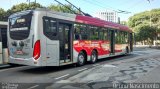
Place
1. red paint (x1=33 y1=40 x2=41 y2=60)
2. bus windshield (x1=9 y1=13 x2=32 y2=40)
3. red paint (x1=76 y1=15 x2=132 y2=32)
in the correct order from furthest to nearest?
1. red paint (x1=76 y1=15 x2=132 y2=32)
2. bus windshield (x1=9 y1=13 x2=32 y2=40)
3. red paint (x1=33 y1=40 x2=41 y2=60)

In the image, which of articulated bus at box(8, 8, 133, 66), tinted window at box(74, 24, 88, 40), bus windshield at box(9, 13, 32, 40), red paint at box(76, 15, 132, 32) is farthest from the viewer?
red paint at box(76, 15, 132, 32)

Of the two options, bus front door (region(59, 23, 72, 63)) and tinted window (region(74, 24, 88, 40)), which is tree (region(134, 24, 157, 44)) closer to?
tinted window (region(74, 24, 88, 40))

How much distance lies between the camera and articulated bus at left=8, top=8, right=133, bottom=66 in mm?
13188

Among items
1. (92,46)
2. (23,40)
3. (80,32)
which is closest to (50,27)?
(23,40)

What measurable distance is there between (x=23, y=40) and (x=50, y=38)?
127cm

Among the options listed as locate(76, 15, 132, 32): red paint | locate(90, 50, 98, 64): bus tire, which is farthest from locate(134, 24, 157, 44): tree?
locate(90, 50, 98, 64): bus tire

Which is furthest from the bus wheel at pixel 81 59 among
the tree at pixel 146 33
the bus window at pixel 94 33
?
the tree at pixel 146 33

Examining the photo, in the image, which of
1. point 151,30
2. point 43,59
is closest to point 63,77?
point 43,59

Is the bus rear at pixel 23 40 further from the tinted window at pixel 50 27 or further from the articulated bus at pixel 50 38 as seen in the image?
the tinted window at pixel 50 27

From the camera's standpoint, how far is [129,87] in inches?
391

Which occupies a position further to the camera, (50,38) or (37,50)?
(50,38)

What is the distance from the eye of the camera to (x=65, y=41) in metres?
15.2

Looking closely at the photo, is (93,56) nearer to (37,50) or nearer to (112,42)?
(112,42)

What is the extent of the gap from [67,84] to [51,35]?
13.2 ft
